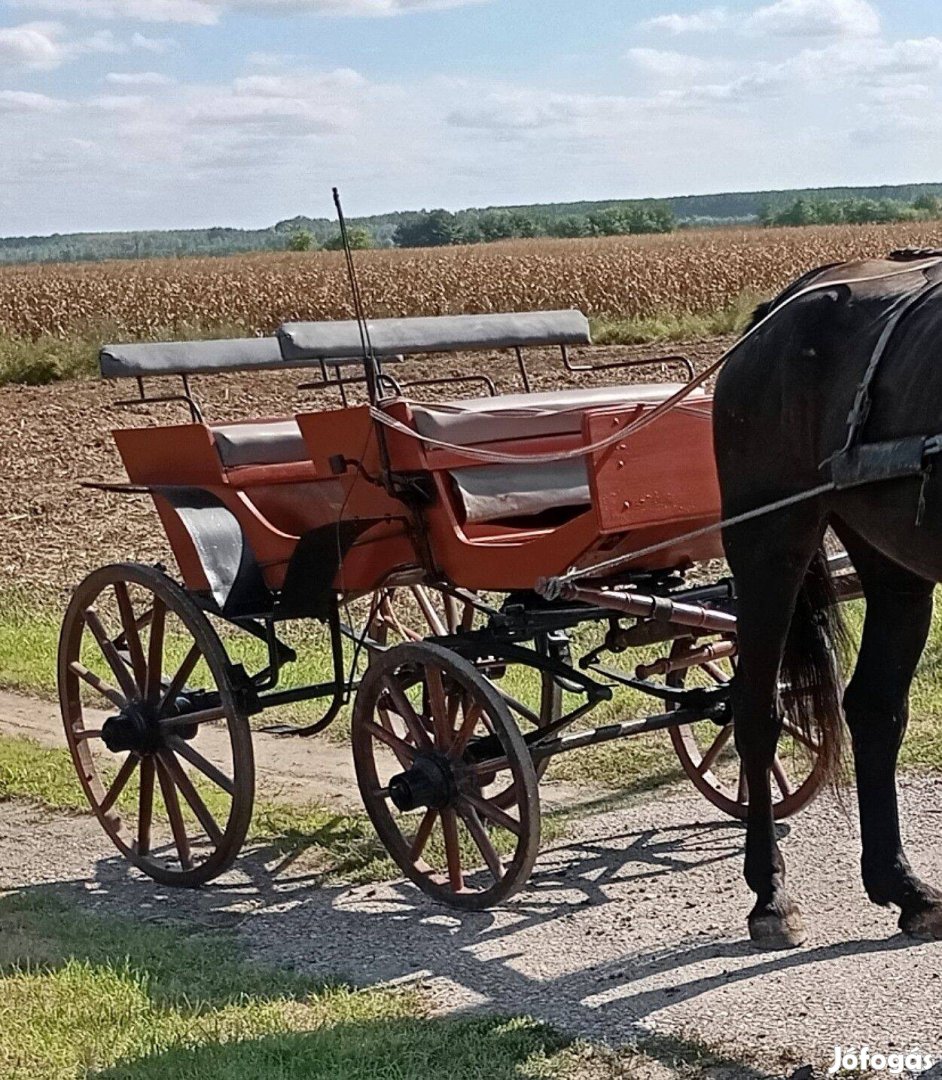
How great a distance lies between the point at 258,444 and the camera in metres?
5.95

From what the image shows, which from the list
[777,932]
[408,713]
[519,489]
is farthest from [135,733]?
[777,932]

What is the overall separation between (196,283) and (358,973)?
89.6ft

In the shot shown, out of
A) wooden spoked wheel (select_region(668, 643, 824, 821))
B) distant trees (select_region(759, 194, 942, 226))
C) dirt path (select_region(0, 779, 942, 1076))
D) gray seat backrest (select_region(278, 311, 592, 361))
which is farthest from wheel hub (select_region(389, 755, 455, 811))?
distant trees (select_region(759, 194, 942, 226))

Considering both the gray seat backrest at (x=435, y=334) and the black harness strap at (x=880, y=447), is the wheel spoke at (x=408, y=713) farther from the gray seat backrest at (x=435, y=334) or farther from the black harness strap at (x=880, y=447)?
the black harness strap at (x=880, y=447)

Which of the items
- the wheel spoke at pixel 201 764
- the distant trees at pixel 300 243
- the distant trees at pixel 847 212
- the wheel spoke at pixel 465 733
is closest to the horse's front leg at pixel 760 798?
the wheel spoke at pixel 465 733

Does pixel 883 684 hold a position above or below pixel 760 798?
above

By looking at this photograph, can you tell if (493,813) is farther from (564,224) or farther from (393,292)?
(564,224)

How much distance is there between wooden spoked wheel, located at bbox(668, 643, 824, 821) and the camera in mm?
5605

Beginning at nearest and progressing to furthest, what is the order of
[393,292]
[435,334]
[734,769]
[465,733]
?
[465,733]
[435,334]
[734,769]
[393,292]

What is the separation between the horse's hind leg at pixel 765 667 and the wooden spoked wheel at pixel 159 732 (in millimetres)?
1740

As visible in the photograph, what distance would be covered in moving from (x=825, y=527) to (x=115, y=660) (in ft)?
9.46

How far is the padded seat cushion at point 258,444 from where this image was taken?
584 centimetres

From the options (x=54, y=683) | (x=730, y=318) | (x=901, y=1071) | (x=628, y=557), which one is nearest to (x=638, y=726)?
(x=628, y=557)

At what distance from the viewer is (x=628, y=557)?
16.0 feet
